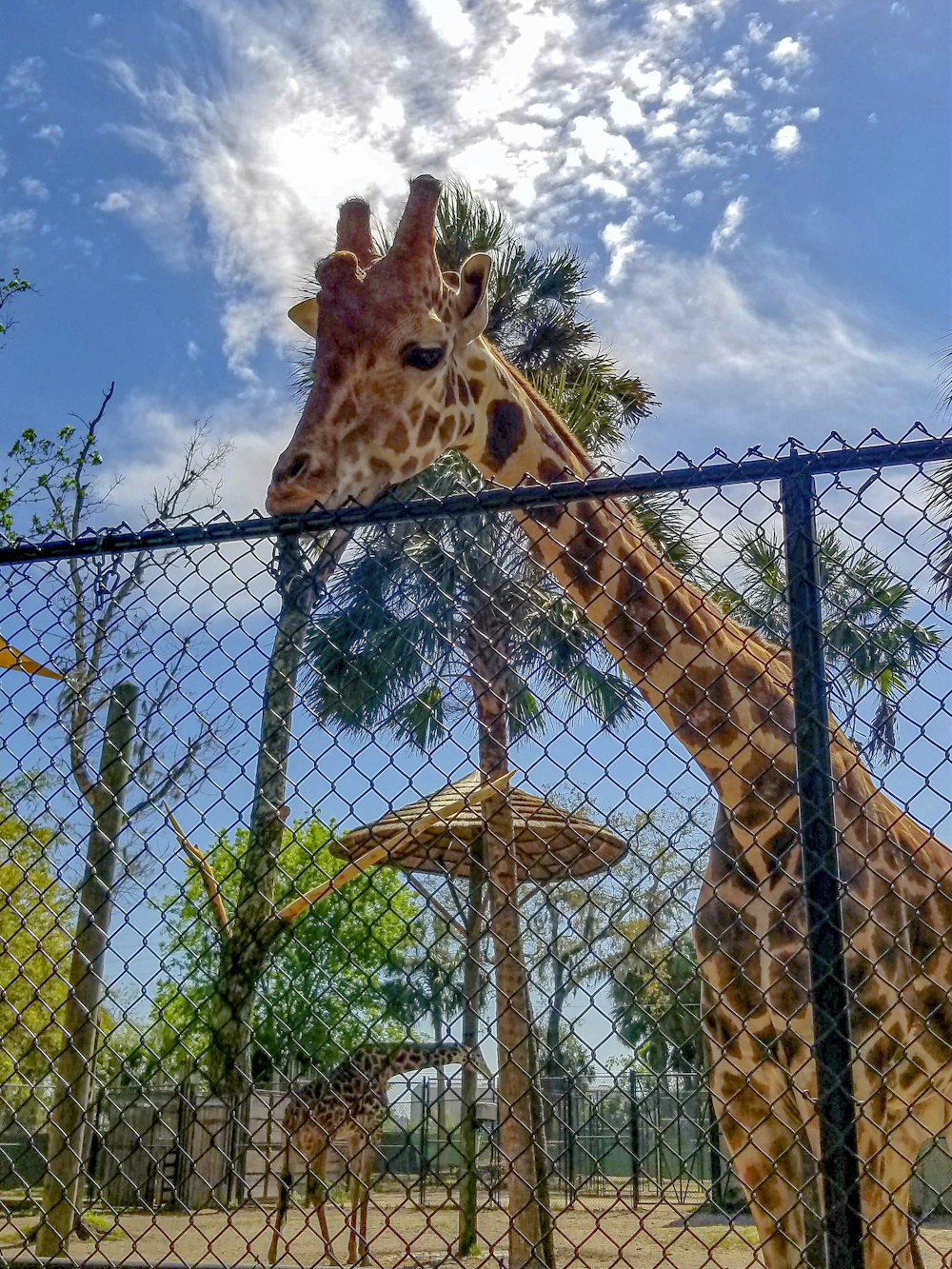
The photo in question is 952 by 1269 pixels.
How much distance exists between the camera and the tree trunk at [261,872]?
124 inches

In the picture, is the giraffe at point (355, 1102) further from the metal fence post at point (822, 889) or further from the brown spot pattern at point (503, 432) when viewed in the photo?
the metal fence post at point (822, 889)

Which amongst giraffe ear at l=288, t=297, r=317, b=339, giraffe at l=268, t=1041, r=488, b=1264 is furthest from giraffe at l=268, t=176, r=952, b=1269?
giraffe at l=268, t=1041, r=488, b=1264

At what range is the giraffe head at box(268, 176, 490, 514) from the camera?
3.56 m

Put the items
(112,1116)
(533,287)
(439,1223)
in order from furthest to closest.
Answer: (112,1116) < (439,1223) < (533,287)

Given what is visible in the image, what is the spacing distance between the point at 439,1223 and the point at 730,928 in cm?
1332

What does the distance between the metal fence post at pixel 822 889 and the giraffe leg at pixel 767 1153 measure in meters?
1.10

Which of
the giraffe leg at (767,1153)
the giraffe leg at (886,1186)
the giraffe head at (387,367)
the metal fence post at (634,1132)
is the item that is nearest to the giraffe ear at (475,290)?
the giraffe head at (387,367)

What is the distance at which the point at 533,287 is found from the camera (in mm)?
12633

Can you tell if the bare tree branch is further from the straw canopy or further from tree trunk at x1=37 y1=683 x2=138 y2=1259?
the straw canopy

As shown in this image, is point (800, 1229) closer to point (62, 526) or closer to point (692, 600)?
point (692, 600)

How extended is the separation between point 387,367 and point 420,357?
14 cm

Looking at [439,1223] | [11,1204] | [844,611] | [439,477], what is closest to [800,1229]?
[844,611]

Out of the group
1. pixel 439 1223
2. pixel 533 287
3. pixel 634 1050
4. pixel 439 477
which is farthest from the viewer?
pixel 439 1223

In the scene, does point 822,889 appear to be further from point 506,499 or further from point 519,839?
point 519,839
